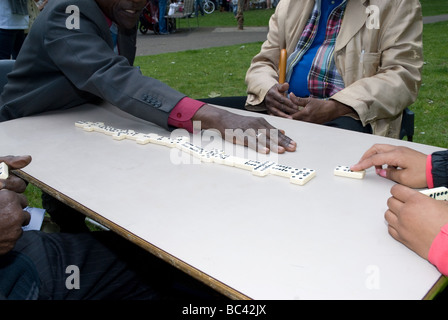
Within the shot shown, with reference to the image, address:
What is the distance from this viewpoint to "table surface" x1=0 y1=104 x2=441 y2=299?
3.23ft

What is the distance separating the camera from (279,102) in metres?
2.69

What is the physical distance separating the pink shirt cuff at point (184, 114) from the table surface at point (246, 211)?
65 millimetres

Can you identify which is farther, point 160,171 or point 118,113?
point 118,113

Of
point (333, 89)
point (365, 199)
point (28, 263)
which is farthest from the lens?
point (333, 89)

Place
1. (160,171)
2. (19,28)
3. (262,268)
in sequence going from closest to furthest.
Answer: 1. (262,268)
2. (160,171)
3. (19,28)

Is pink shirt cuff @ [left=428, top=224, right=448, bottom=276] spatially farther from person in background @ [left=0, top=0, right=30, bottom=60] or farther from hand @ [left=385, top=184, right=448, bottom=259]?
person in background @ [left=0, top=0, right=30, bottom=60]

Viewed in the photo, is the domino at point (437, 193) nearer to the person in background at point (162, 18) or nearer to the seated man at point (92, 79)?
the seated man at point (92, 79)

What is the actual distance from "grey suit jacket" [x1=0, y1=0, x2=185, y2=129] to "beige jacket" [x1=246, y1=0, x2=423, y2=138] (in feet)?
3.54

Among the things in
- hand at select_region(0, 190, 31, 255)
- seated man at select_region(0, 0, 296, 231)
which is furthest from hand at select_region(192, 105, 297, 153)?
hand at select_region(0, 190, 31, 255)

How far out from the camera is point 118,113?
97.4 inches

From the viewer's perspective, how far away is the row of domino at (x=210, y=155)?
5.00 feet
